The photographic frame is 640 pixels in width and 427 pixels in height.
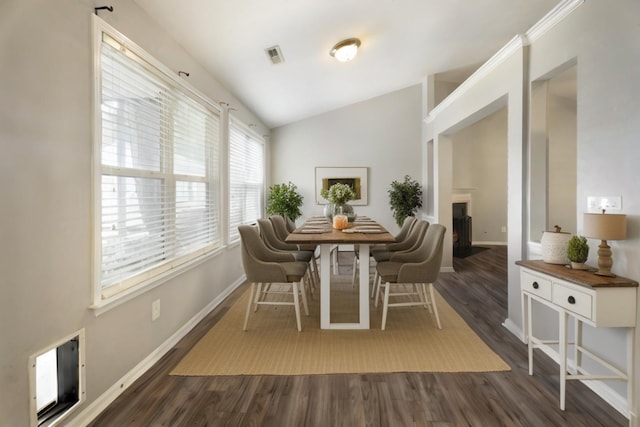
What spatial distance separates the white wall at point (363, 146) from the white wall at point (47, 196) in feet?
16.0

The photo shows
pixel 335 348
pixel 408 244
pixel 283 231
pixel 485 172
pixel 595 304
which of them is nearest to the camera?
pixel 595 304

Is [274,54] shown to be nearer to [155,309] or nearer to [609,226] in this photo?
[155,309]

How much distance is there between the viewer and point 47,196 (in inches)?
60.4

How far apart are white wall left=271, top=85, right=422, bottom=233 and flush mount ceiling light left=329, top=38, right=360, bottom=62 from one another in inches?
119

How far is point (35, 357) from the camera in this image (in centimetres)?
147

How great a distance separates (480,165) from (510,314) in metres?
5.65

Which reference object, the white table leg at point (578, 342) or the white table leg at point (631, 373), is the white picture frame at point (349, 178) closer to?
the white table leg at point (578, 342)

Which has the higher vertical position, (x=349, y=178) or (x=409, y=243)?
(x=349, y=178)

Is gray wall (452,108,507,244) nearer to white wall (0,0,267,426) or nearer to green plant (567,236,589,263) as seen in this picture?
green plant (567,236,589,263)

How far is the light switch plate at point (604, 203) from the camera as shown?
6.27 feet

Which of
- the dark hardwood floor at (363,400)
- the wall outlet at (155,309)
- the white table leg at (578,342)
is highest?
the wall outlet at (155,309)

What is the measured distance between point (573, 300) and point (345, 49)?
3.16 meters

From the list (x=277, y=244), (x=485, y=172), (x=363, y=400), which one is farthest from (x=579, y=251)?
(x=485, y=172)

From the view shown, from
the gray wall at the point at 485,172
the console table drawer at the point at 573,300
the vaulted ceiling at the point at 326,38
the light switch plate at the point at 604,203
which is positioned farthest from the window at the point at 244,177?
the gray wall at the point at 485,172
